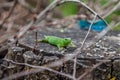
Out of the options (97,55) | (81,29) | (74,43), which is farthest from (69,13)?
(97,55)

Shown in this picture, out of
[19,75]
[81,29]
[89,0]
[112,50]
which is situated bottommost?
[19,75]

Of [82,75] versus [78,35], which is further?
[78,35]

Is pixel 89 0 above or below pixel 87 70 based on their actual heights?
above

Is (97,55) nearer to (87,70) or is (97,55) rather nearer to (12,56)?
(87,70)

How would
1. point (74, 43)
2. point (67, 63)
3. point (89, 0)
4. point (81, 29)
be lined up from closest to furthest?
point (67, 63), point (74, 43), point (81, 29), point (89, 0)

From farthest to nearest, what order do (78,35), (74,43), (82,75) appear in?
(78,35) < (74,43) < (82,75)

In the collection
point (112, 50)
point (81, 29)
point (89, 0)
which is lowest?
point (112, 50)

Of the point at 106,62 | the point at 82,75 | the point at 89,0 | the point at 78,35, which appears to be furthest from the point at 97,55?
the point at 89,0

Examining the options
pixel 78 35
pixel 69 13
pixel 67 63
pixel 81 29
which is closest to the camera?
pixel 67 63

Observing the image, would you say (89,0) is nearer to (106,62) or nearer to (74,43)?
(74,43)
